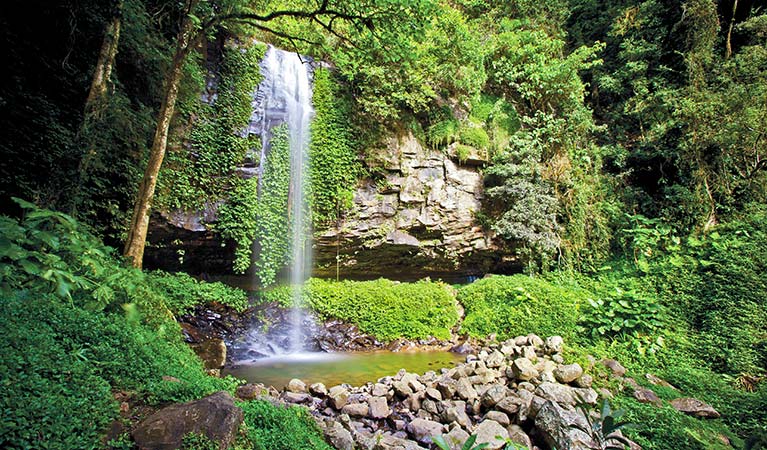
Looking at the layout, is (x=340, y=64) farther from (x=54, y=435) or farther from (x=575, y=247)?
(x=54, y=435)

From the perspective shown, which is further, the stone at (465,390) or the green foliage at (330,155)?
the green foliage at (330,155)

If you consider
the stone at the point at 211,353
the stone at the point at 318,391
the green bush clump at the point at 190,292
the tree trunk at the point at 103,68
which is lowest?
the stone at the point at 318,391

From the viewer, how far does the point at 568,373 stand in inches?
173

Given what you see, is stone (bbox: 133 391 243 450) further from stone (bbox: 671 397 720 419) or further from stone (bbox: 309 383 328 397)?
stone (bbox: 671 397 720 419)

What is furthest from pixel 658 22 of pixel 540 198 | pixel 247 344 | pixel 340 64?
pixel 247 344

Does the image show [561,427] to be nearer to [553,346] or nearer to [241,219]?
[553,346]

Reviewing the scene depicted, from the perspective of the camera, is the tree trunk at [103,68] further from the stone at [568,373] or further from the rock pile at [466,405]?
the stone at [568,373]

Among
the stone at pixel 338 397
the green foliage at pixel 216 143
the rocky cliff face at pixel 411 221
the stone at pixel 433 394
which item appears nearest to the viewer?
the stone at pixel 338 397

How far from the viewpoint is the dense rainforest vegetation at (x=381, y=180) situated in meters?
2.72

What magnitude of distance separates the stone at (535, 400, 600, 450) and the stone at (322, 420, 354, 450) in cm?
180

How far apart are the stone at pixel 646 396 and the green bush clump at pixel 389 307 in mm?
3993

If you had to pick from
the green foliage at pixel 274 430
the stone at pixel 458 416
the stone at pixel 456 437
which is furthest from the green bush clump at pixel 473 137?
the green foliage at pixel 274 430

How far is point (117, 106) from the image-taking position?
5.15 meters

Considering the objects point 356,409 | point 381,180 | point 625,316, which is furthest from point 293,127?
point 625,316
